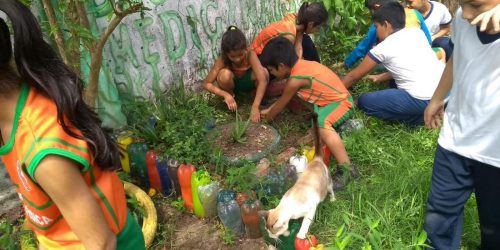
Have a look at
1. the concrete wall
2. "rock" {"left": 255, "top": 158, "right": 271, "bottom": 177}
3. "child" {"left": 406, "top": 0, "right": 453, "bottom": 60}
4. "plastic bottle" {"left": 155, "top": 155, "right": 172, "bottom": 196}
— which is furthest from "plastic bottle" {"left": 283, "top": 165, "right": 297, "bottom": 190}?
"child" {"left": 406, "top": 0, "right": 453, "bottom": 60}

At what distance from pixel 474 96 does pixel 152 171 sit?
225 cm

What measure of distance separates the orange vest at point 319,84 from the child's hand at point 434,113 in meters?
1.30

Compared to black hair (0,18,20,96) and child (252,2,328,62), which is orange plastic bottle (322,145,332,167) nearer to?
child (252,2,328,62)

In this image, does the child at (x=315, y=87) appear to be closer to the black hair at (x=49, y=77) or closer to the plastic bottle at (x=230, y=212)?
the plastic bottle at (x=230, y=212)

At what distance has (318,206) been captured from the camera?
2.84 meters

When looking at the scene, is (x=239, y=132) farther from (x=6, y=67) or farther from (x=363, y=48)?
(x=6, y=67)

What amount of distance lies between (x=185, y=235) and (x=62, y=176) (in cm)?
208

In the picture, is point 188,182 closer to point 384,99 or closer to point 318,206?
point 318,206

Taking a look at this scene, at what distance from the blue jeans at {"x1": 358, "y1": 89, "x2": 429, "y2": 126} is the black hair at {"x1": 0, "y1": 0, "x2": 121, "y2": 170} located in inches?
121

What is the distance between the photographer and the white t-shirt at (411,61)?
11.9 feet

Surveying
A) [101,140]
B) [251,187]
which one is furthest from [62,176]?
[251,187]

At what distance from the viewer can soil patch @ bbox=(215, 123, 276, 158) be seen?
11.1ft

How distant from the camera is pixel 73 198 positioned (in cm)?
97

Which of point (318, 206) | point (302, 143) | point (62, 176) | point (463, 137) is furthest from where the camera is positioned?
point (302, 143)
